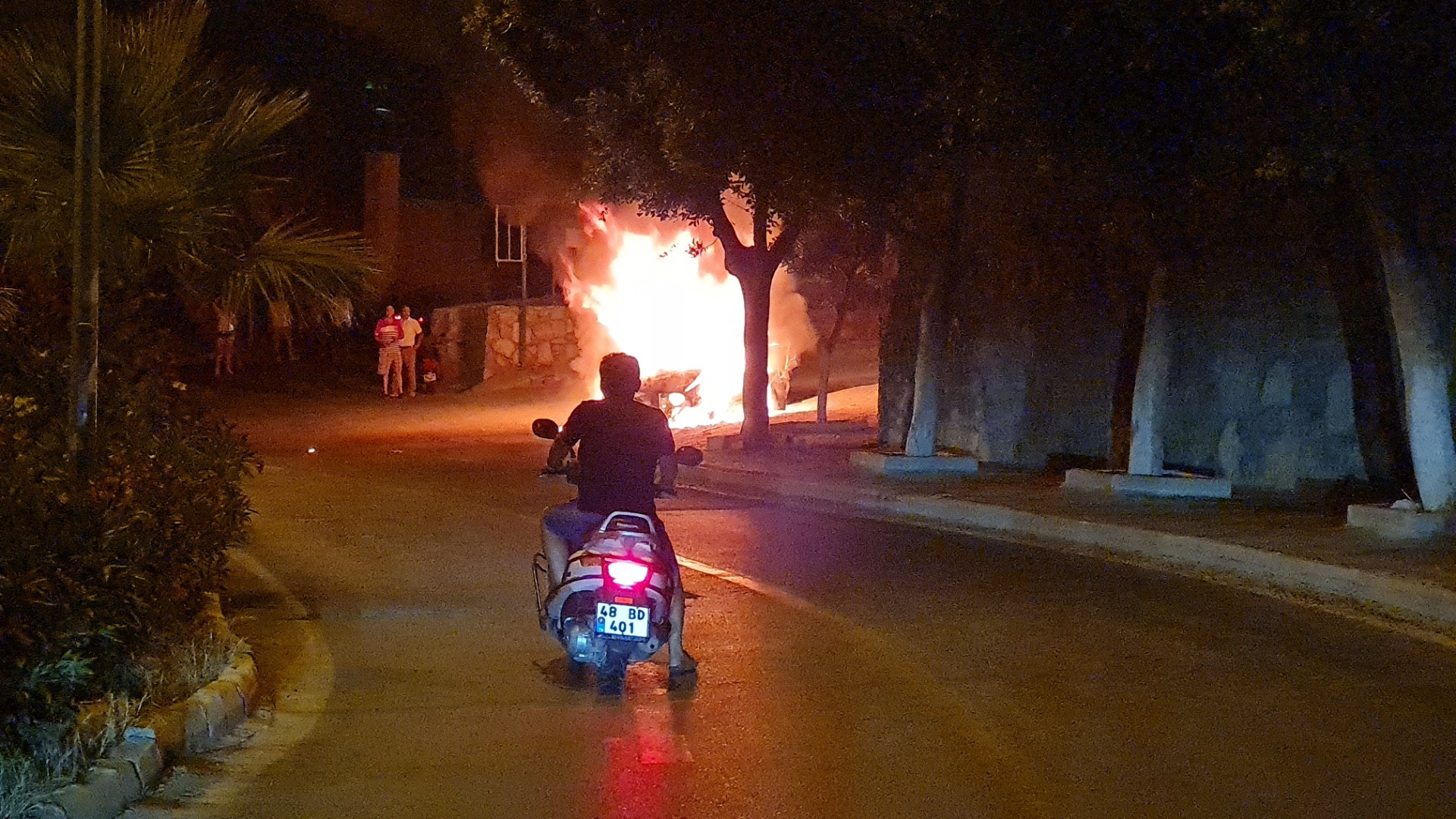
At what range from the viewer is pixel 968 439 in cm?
1995

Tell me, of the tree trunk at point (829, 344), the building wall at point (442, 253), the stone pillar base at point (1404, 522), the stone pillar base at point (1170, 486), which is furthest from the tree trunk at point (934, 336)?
the building wall at point (442, 253)

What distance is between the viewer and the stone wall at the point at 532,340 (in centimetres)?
3041

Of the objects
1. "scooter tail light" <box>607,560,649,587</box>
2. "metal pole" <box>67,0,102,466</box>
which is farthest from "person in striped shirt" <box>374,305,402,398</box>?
"scooter tail light" <box>607,560,649,587</box>

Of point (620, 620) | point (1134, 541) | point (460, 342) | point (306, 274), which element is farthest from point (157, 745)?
point (460, 342)

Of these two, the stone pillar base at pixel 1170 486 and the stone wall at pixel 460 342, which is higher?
the stone wall at pixel 460 342

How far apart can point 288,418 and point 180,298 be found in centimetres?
1696

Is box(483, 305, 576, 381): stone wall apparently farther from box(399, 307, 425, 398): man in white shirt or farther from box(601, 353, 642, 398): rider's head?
box(601, 353, 642, 398): rider's head

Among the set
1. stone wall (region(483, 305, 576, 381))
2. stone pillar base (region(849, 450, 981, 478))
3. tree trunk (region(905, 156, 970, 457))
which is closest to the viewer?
tree trunk (region(905, 156, 970, 457))

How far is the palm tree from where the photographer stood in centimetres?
773

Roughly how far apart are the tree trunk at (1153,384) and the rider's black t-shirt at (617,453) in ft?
26.8

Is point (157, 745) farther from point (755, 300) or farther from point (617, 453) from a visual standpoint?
point (755, 300)

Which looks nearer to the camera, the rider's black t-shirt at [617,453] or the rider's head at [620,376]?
the rider's black t-shirt at [617,453]

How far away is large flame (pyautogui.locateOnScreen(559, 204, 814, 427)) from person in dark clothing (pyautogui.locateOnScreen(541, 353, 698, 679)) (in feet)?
60.1

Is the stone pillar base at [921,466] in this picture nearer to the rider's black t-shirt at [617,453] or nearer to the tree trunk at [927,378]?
the tree trunk at [927,378]
